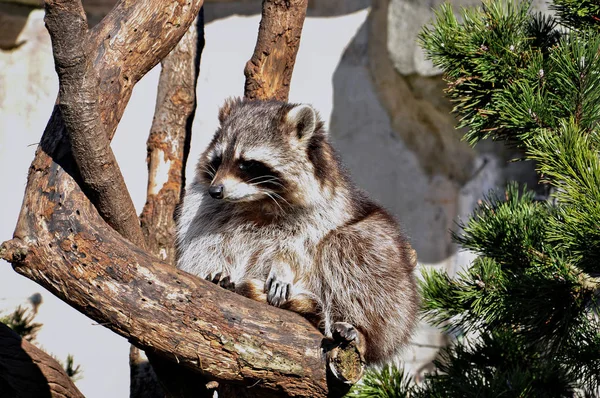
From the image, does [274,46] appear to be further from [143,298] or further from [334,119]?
[334,119]

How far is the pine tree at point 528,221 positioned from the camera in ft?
7.03

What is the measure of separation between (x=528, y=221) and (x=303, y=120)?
0.79 m

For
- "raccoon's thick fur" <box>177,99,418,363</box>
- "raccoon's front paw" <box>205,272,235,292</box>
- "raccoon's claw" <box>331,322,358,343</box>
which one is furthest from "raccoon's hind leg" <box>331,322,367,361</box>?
"raccoon's front paw" <box>205,272,235,292</box>

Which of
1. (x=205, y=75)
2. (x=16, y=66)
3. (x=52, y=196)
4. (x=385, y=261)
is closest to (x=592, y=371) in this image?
(x=385, y=261)

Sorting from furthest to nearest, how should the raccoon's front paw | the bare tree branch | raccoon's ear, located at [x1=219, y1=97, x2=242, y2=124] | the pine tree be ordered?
1. raccoon's ear, located at [x1=219, y1=97, x2=242, y2=124]
2. the raccoon's front paw
3. the pine tree
4. the bare tree branch

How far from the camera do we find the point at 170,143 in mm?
2818

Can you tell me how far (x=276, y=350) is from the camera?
196 centimetres

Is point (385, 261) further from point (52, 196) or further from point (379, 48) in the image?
point (379, 48)

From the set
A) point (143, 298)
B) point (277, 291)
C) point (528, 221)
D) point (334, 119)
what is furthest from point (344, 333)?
point (334, 119)

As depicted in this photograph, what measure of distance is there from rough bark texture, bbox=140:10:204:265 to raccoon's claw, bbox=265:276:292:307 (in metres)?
0.60

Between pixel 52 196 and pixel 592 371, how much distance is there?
1.61 meters

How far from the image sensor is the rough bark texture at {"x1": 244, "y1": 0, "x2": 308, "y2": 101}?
2.69m

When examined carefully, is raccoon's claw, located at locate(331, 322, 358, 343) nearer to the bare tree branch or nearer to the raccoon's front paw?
the raccoon's front paw

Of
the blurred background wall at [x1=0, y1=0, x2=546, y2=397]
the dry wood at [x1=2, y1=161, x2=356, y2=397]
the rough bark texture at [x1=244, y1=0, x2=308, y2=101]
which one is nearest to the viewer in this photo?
the dry wood at [x1=2, y1=161, x2=356, y2=397]
